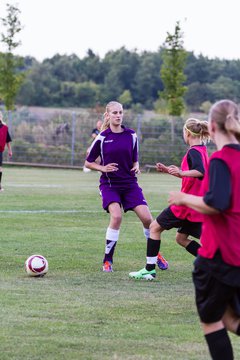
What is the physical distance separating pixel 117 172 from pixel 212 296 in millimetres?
5117

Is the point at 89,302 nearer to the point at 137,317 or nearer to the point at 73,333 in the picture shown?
the point at 137,317

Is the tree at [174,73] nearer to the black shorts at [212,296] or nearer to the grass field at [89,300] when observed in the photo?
the grass field at [89,300]

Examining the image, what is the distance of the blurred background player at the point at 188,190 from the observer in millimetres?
8656

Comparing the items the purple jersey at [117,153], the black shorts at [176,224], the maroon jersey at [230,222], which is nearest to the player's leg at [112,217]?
the purple jersey at [117,153]

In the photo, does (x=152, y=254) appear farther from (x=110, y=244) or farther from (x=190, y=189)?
(x=190, y=189)

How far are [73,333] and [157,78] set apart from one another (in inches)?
3342

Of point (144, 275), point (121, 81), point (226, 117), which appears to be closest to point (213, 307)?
point (226, 117)

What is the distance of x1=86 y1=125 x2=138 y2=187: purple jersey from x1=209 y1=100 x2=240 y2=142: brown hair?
4.99 meters

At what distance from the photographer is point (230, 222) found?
470 centimetres

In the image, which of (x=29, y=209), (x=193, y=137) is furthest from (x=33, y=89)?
(x=193, y=137)

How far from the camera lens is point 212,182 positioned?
4.63 m

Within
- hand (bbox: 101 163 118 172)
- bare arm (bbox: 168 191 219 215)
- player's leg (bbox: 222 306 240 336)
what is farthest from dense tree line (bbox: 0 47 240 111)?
bare arm (bbox: 168 191 219 215)

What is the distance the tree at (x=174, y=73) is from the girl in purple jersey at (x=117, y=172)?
3089cm

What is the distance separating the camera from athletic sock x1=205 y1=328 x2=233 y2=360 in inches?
→ 192
